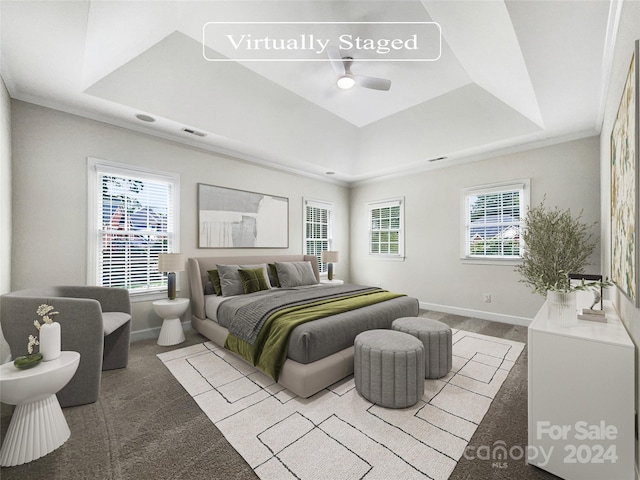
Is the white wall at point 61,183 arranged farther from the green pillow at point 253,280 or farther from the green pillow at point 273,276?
the green pillow at point 273,276

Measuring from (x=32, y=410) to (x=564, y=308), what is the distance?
3.18m

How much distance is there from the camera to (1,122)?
7.80ft

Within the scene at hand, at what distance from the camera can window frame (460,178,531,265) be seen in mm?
4164

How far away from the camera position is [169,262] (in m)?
3.47

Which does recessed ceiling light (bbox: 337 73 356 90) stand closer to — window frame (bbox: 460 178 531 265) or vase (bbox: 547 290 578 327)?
vase (bbox: 547 290 578 327)

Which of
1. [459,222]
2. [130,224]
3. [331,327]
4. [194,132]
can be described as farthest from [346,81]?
[130,224]

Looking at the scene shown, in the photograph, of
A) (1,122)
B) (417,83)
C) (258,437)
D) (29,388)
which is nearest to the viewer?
(29,388)

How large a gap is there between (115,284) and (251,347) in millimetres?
2138

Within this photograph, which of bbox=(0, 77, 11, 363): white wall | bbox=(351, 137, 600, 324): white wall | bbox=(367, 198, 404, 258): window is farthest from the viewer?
bbox=(367, 198, 404, 258): window

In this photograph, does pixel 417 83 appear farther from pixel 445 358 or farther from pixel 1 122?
pixel 1 122

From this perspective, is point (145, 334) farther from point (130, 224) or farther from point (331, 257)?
point (331, 257)

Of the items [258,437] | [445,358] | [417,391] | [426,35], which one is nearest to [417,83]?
[426,35]

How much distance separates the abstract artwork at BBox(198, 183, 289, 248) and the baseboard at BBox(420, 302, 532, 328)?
3.08 m

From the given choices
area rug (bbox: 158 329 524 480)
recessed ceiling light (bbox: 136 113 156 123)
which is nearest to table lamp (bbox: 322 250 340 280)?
area rug (bbox: 158 329 524 480)
